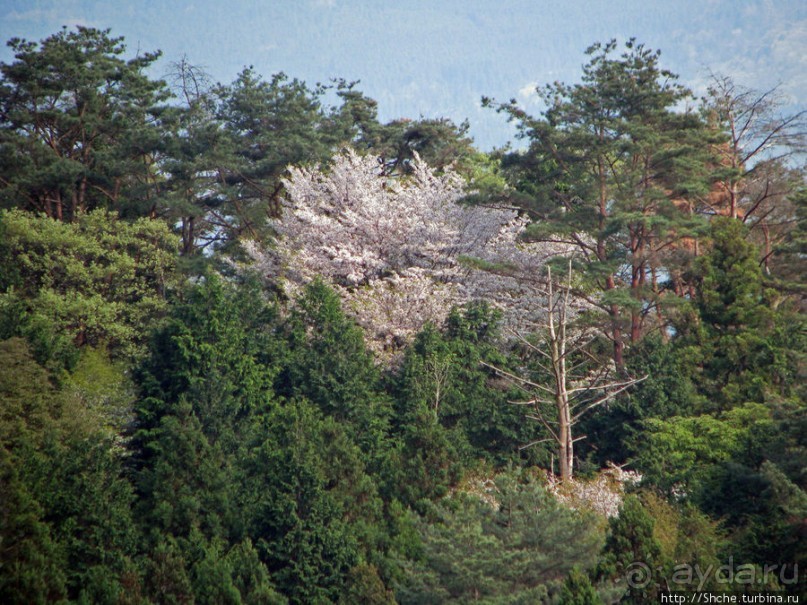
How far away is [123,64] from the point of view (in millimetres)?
32812

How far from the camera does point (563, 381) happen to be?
2133 centimetres

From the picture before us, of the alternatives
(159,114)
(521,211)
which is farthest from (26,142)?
(521,211)

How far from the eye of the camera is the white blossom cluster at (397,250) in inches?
1110

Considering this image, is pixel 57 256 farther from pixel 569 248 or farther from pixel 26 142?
pixel 569 248

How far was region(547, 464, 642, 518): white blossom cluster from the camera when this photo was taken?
20.1 metres

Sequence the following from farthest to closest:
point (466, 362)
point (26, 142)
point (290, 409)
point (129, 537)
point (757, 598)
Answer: point (26, 142), point (466, 362), point (290, 409), point (129, 537), point (757, 598)

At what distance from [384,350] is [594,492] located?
28.9ft

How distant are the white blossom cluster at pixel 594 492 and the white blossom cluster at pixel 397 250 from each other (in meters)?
7.05

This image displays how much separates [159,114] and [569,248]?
513 inches

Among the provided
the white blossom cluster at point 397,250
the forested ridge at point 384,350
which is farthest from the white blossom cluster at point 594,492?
the white blossom cluster at point 397,250

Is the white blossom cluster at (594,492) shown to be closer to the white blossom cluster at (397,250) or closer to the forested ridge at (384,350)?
the forested ridge at (384,350)

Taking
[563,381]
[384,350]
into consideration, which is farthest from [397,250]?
[563,381]

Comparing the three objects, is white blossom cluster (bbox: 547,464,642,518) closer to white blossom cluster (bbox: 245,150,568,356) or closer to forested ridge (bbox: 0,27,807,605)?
forested ridge (bbox: 0,27,807,605)

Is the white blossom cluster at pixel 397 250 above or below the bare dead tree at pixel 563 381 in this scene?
above
